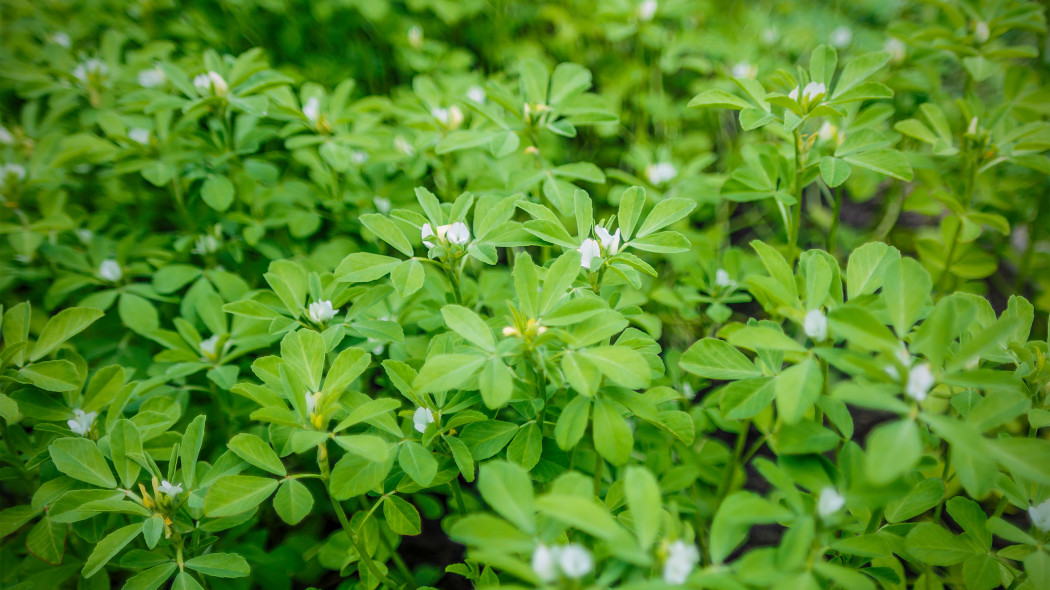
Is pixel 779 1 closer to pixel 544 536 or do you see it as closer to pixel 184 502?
pixel 544 536

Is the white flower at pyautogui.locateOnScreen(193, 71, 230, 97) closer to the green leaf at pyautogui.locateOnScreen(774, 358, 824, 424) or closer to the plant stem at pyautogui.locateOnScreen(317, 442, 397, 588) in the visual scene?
the plant stem at pyautogui.locateOnScreen(317, 442, 397, 588)

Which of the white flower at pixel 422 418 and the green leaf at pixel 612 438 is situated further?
the white flower at pixel 422 418

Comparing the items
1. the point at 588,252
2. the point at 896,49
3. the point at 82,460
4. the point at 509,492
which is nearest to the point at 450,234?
the point at 588,252

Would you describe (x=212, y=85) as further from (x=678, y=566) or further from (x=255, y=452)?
(x=678, y=566)

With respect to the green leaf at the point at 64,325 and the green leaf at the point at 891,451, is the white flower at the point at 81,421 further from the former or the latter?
the green leaf at the point at 891,451

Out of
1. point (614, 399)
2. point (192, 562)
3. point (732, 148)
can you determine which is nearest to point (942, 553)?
point (614, 399)

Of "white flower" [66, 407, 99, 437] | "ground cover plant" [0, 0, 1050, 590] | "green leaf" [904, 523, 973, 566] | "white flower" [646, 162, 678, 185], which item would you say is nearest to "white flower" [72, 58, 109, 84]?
"ground cover plant" [0, 0, 1050, 590]

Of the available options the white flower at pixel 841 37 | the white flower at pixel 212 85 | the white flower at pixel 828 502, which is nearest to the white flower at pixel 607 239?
the white flower at pixel 828 502

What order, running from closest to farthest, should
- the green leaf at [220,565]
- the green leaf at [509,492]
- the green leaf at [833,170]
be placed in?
1. the green leaf at [509,492]
2. the green leaf at [220,565]
3. the green leaf at [833,170]
